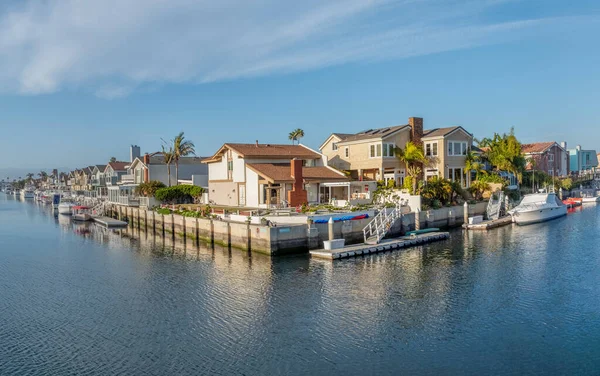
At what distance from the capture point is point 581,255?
1344 inches

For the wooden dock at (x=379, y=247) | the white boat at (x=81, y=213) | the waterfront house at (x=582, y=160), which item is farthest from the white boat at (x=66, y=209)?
the waterfront house at (x=582, y=160)

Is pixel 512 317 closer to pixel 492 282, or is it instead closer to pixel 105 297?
pixel 492 282

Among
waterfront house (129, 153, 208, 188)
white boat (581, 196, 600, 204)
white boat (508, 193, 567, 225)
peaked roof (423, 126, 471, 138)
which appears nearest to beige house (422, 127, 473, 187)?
peaked roof (423, 126, 471, 138)

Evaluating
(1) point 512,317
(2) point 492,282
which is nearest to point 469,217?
(2) point 492,282

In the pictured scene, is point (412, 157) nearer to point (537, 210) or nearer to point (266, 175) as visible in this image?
point (537, 210)

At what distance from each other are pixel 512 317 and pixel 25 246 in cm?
4383

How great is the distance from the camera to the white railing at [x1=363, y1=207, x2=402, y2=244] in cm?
3891

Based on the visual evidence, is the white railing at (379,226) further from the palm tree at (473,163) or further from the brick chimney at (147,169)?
the brick chimney at (147,169)

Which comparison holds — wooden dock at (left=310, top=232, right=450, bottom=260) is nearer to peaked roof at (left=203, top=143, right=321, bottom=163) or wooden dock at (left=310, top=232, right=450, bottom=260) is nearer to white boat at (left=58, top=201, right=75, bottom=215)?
peaked roof at (left=203, top=143, right=321, bottom=163)

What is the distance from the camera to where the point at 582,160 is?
11512 cm

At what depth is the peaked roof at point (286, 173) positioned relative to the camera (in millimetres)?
50375

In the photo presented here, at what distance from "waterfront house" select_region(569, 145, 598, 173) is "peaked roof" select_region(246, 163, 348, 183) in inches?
3223

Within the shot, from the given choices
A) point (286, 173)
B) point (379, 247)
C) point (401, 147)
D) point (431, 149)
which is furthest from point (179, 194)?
point (379, 247)

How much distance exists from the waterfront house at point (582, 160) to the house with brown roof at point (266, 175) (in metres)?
81.4
